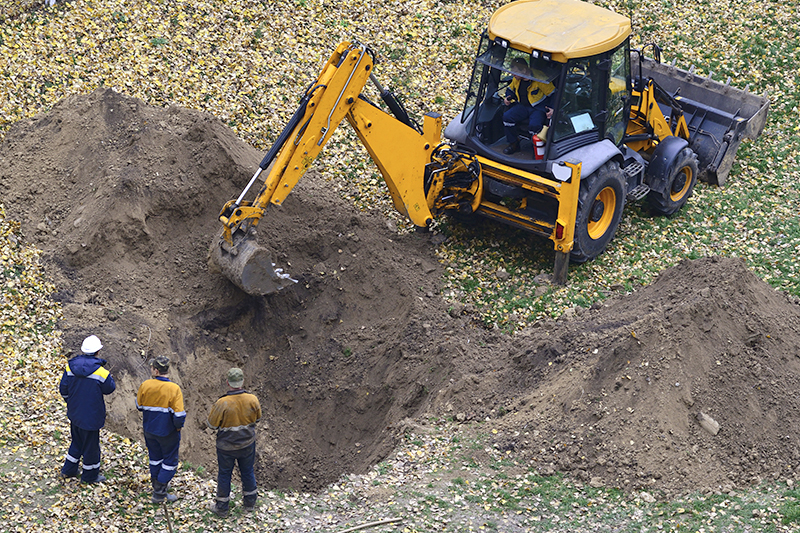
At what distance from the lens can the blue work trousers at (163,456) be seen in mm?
7484

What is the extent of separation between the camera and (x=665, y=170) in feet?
39.4

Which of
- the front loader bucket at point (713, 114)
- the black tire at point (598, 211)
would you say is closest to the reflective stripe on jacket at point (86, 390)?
the black tire at point (598, 211)

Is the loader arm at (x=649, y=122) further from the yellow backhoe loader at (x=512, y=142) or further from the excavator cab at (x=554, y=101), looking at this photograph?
the excavator cab at (x=554, y=101)

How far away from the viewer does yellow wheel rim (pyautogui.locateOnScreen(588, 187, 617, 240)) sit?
11281 mm

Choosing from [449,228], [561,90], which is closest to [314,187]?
[449,228]

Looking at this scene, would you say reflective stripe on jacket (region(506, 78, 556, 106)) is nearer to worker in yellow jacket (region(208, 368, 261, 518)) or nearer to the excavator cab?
the excavator cab

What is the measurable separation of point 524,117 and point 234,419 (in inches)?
219

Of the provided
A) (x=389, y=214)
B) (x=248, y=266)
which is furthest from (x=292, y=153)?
(x=389, y=214)

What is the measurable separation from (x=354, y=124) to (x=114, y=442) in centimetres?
447

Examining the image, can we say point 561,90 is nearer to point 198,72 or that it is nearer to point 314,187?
point 314,187

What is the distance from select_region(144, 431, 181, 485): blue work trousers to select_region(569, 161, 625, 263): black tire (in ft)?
19.0

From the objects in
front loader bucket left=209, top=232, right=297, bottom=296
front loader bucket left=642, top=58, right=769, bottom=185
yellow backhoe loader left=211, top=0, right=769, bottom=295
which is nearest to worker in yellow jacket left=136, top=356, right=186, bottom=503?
front loader bucket left=209, top=232, right=297, bottom=296

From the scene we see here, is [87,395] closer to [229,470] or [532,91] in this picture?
[229,470]

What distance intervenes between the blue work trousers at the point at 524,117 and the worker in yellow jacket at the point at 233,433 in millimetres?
5155
